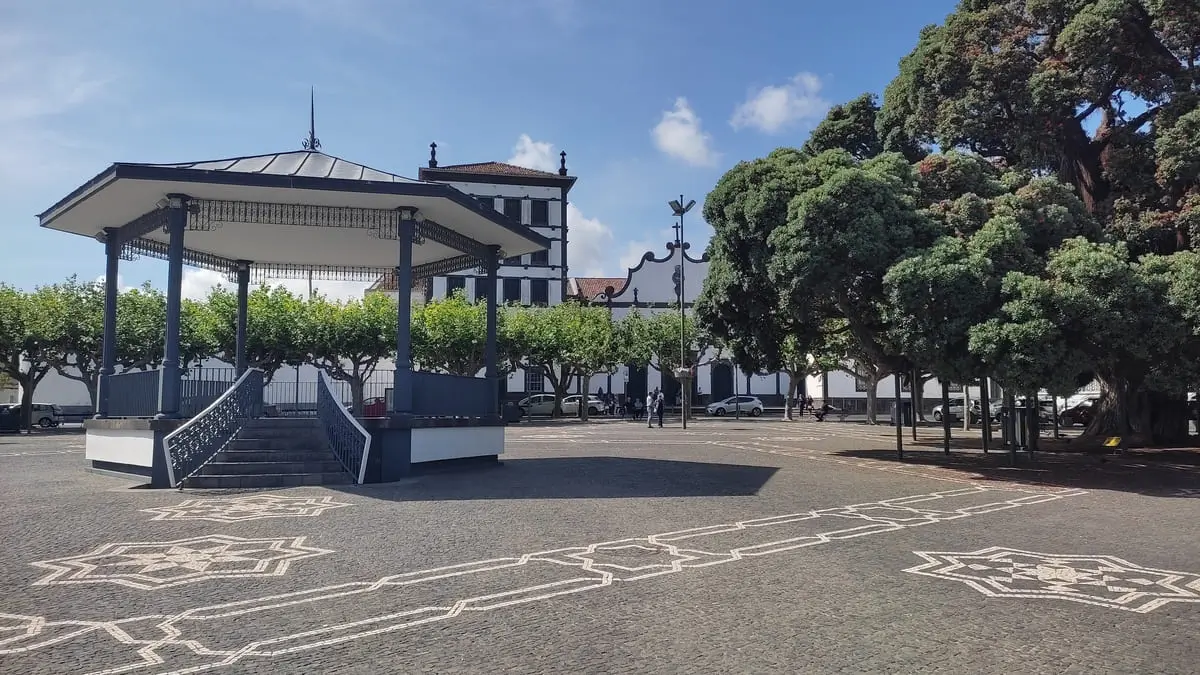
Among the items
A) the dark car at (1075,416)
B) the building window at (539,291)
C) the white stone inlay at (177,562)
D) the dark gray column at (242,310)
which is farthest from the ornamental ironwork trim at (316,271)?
the building window at (539,291)

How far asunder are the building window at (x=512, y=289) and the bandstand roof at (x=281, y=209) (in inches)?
1653

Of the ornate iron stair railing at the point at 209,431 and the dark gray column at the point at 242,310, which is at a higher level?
the dark gray column at the point at 242,310

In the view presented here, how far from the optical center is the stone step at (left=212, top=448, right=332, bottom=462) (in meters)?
13.1

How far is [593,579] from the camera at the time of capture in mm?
6648

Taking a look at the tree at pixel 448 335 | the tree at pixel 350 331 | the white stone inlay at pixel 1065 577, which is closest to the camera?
the white stone inlay at pixel 1065 577

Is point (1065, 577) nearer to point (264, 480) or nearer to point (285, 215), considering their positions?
point (264, 480)

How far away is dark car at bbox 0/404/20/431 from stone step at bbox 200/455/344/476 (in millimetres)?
27450

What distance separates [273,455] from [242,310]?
18.9 feet

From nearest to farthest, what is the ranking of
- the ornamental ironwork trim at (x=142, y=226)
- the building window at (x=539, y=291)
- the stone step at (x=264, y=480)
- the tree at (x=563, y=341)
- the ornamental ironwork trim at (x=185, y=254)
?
the stone step at (x=264, y=480), the ornamental ironwork trim at (x=142, y=226), the ornamental ironwork trim at (x=185, y=254), the tree at (x=563, y=341), the building window at (x=539, y=291)

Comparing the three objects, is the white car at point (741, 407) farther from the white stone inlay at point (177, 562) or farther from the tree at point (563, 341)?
the white stone inlay at point (177, 562)

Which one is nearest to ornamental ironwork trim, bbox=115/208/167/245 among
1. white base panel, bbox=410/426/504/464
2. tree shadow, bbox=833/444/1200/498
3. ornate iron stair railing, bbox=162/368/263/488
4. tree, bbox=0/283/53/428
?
ornate iron stair railing, bbox=162/368/263/488

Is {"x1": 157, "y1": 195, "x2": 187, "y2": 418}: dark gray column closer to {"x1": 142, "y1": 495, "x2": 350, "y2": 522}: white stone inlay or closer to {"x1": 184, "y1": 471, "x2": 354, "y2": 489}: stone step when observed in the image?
{"x1": 184, "y1": 471, "x2": 354, "y2": 489}: stone step

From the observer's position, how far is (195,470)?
12453 mm

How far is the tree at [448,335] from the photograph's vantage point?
40656mm
